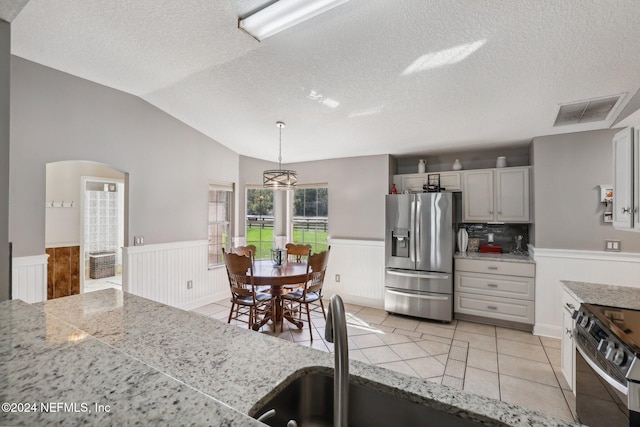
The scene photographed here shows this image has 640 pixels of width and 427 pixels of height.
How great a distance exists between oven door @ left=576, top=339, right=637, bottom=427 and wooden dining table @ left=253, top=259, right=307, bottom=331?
231 centimetres

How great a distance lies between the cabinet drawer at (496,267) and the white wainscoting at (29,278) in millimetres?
4689

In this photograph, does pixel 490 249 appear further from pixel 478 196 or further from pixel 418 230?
pixel 418 230

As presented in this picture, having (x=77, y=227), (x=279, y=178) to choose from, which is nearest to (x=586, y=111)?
(x=279, y=178)

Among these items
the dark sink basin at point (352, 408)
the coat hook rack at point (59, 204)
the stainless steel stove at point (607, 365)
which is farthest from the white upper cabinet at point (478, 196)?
the coat hook rack at point (59, 204)

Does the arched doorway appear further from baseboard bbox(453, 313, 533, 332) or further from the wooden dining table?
baseboard bbox(453, 313, 533, 332)

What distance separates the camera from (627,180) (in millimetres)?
1954

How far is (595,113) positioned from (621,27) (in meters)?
1.36

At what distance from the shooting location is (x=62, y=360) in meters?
0.65

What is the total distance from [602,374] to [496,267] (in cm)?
235

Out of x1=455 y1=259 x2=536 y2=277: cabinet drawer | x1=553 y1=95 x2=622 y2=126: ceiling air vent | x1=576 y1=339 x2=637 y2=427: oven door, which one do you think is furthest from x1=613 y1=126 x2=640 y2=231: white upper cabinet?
x1=455 y1=259 x2=536 y2=277: cabinet drawer

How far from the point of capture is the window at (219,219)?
480 centimetres

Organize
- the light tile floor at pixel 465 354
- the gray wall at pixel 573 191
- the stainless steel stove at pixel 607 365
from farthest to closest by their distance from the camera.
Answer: the gray wall at pixel 573 191 → the light tile floor at pixel 465 354 → the stainless steel stove at pixel 607 365

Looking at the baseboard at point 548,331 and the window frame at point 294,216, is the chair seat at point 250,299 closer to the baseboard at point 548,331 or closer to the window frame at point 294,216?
the window frame at point 294,216

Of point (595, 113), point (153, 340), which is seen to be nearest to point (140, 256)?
point (153, 340)
